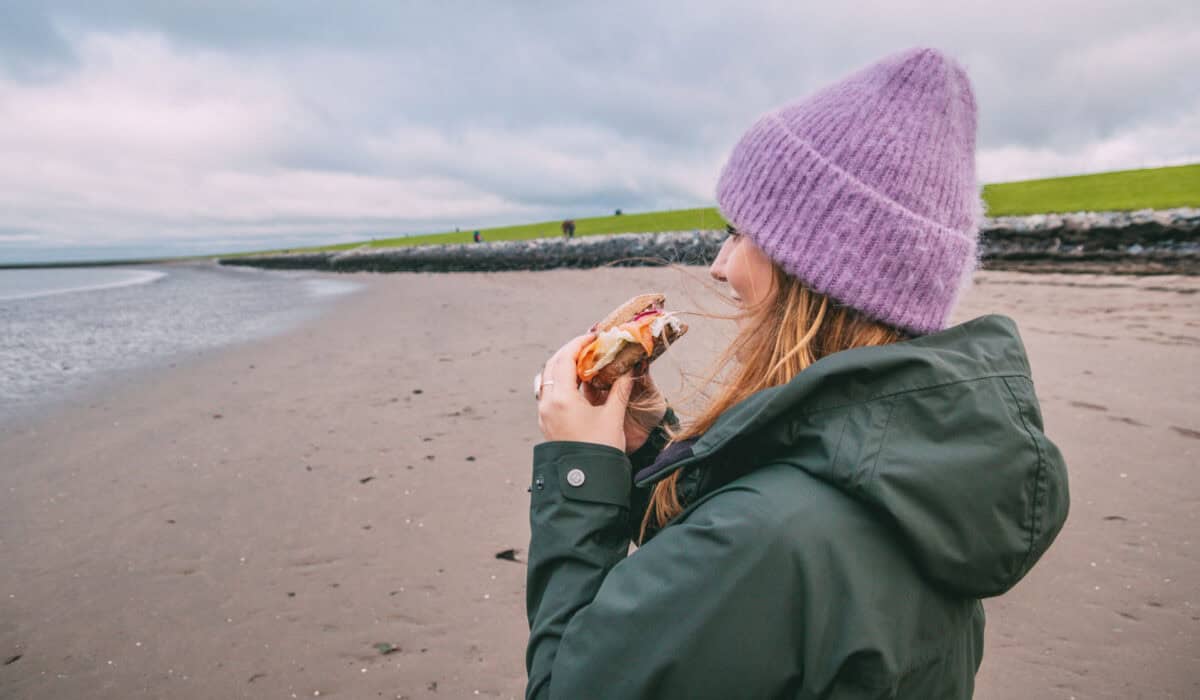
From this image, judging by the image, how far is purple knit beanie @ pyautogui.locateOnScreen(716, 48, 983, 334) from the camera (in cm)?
127

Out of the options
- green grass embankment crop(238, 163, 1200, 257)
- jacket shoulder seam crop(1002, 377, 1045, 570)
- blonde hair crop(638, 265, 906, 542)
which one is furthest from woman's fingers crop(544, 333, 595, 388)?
green grass embankment crop(238, 163, 1200, 257)

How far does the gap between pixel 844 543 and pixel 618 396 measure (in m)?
0.64

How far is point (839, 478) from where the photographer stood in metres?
0.94

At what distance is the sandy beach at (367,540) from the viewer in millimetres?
2812

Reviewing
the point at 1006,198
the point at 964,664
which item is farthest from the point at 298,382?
the point at 1006,198

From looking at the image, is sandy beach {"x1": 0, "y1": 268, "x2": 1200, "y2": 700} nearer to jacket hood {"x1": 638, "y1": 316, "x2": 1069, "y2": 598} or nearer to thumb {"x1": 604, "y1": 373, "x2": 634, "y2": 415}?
thumb {"x1": 604, "y1": 373, "x2": 634, "y2": 415}

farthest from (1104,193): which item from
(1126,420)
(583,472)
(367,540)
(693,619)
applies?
(693,619)

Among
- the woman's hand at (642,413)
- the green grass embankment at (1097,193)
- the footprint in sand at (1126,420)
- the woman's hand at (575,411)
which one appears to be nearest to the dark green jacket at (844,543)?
the woman's hand at (575,411)

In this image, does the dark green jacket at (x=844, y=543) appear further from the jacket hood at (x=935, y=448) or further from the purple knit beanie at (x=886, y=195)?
the purple knit beanie at (x=886, y=195)

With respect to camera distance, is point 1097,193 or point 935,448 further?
point 1097,193

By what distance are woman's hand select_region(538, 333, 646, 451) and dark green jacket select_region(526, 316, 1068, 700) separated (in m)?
0.36

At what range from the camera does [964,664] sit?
1181mm

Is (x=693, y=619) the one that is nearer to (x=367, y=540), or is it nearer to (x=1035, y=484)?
(x=1035, y=484)

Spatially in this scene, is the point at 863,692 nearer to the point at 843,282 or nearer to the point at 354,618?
the point at 843,282
